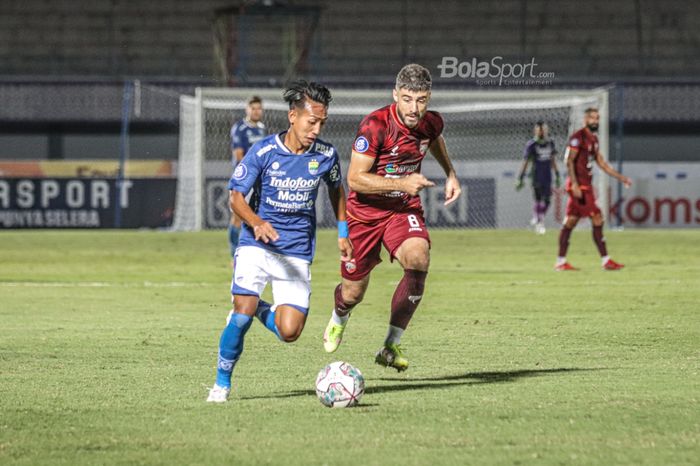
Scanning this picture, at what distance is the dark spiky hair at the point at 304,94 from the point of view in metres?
6.68

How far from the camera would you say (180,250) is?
68.3ft

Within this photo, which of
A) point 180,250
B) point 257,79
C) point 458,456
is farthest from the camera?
point 257,79

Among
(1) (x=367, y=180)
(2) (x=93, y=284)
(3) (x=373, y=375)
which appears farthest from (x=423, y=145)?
(2) (x=93, y=284)

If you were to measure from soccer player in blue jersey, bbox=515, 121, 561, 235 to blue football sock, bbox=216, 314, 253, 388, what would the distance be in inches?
781

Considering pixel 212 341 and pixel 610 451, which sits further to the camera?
pixel 212 341

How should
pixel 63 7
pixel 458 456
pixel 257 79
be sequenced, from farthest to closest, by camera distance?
pixel 63 7
pixel 257 79
pixel 458 456

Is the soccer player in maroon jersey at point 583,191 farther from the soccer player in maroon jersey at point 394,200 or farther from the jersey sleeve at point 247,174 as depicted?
the jersey sleeve at point 247,174

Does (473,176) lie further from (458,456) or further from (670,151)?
(458,456)

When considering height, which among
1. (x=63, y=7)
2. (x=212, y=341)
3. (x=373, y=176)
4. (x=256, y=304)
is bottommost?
(x=212, y=341)

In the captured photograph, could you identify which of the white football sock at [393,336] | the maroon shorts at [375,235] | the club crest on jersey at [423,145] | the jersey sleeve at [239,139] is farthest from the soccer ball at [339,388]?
the jersey sleeve at [239,139]

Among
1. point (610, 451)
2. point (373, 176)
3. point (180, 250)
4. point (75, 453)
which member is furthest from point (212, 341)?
point (180, 250)

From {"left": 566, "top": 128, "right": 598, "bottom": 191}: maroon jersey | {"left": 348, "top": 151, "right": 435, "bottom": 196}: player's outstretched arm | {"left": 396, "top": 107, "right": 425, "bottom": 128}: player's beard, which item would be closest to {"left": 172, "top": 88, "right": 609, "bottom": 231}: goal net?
{"left": 566, "top": 128, "right": 598, "bottom": 191}: maroon jersey

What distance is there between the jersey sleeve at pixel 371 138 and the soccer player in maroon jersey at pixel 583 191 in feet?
28.8

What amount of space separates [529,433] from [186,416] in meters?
1.75
